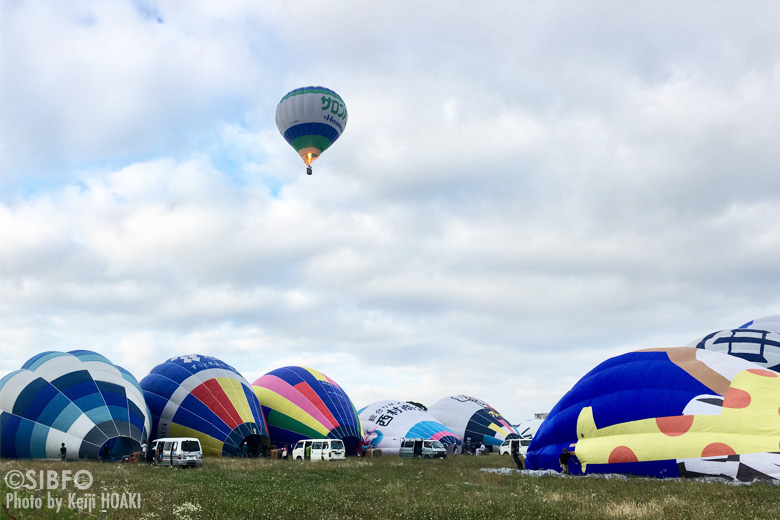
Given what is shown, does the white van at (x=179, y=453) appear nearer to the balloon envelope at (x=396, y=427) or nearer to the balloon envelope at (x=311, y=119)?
the balloon envelope at (x=396, y=427)

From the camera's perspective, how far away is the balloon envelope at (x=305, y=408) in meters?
33.2

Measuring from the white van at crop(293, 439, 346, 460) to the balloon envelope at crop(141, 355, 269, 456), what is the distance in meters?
2.30

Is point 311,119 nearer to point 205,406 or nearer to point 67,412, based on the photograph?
point 205,406

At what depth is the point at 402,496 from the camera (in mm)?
14703

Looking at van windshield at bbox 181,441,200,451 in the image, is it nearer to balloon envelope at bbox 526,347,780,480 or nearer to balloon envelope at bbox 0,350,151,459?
balloon envelope at bbox 0,350,151,459

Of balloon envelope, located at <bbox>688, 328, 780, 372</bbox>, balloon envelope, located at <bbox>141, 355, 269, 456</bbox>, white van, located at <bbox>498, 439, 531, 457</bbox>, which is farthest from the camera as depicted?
white van, located at <bbox>498, 439, 531, 457</bbox>

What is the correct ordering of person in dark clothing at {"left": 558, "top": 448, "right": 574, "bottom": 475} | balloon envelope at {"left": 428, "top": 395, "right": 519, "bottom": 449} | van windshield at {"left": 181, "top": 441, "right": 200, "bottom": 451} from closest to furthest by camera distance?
person in dark clothing at {"left": 558, "top": 448, "right": 574, "bottom": 475} → van windshield at {"left": 181, "top": 441, "right": 200, "bottom": 451} → balloon envelope at {"left": 428, "top": 395, "right": 519, "bottom": 449}

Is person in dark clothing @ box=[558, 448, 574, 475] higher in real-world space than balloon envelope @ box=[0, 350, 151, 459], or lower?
lower

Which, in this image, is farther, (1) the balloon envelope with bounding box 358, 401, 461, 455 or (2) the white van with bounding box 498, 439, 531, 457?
(2) the white van with bounding box 498, 439, 531, 457

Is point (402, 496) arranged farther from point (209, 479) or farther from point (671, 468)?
point (671, 468)

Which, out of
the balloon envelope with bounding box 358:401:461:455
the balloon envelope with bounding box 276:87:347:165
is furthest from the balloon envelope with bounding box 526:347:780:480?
the balloon envelope with bounding box 276:87:347:165

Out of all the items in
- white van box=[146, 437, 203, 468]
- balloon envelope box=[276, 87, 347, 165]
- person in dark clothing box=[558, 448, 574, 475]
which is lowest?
person in dark clothing box=[558, 448, 574, 475]
